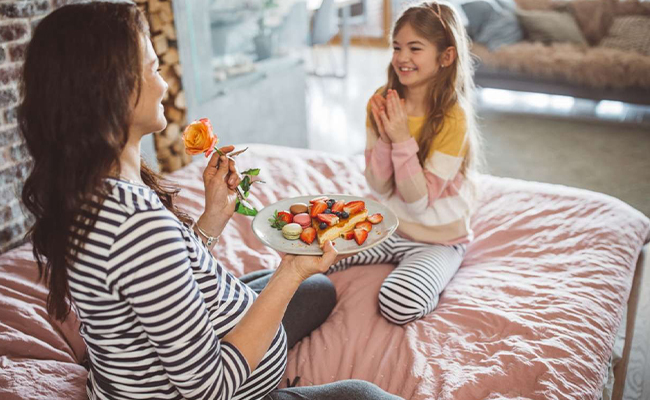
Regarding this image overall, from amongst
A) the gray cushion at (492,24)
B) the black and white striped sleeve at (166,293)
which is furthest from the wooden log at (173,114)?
the gray cushion at (492,24)

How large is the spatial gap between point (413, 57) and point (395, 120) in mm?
236

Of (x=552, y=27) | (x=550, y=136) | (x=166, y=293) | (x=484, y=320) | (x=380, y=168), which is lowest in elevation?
(x=550, y=136)

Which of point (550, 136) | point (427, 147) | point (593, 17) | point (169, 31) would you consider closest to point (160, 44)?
point (169, 31)

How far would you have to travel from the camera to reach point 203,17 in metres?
3.04

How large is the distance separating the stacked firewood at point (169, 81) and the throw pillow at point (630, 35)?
139 inches

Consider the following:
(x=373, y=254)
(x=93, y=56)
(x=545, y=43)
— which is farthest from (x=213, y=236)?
(x=545, y=43)

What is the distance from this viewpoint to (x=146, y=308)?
2.88 ft

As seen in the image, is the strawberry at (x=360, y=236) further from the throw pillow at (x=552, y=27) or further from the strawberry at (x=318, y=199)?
the throw pillow at (x=552, y=27)

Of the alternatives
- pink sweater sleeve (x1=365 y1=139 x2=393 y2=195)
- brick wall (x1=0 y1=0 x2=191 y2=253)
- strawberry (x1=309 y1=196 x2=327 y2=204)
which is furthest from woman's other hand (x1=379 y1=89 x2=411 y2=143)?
brick wall (x1=0 y1=0 x2=191 y2=253)

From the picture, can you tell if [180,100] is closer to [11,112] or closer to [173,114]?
[173,114]

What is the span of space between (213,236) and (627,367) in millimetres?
1485

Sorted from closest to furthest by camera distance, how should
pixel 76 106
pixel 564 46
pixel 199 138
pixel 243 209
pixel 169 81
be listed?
pixel 76 106 < pixel 199 138 < pixel 243 209 < pixel 169 81 < pixel 564 46

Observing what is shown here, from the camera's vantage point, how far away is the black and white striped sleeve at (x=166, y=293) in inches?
34.4

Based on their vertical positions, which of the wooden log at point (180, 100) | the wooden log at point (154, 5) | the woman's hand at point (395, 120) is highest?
the wooden log at point (154, 5)
